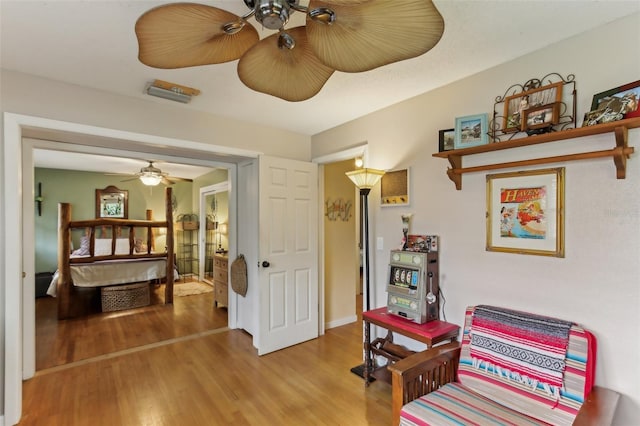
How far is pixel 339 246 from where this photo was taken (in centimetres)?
408

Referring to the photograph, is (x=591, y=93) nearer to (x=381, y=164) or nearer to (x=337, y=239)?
(x=381, y=164)

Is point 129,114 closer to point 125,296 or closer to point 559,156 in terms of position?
point 559,156

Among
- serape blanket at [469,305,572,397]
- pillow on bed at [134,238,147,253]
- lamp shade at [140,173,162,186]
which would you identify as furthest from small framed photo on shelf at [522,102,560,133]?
pillow on bed at [134,238,147,253]

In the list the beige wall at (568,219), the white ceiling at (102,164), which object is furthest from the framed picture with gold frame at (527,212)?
the white ceiling at (102,164)

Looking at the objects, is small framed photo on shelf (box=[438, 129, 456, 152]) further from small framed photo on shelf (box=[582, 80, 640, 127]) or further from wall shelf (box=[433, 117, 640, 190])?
small framed photo on shelf (box=[582, 80, 640, 127])

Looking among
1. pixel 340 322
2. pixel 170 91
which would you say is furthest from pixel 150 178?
pixel 340 322

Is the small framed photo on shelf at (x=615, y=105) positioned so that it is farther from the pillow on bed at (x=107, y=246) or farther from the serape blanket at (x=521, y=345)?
the pillow on bed at (x=107, y=246)

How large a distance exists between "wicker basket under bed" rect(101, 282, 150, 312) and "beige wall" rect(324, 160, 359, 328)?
299 centimetres

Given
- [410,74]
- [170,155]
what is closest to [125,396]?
[170,155]

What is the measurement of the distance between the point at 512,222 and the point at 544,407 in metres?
1.01

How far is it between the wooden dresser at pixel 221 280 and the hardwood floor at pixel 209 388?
1.17m

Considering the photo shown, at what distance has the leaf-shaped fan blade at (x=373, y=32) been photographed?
0.94 metres

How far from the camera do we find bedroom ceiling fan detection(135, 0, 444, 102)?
96cm

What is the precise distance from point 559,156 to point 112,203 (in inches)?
298
